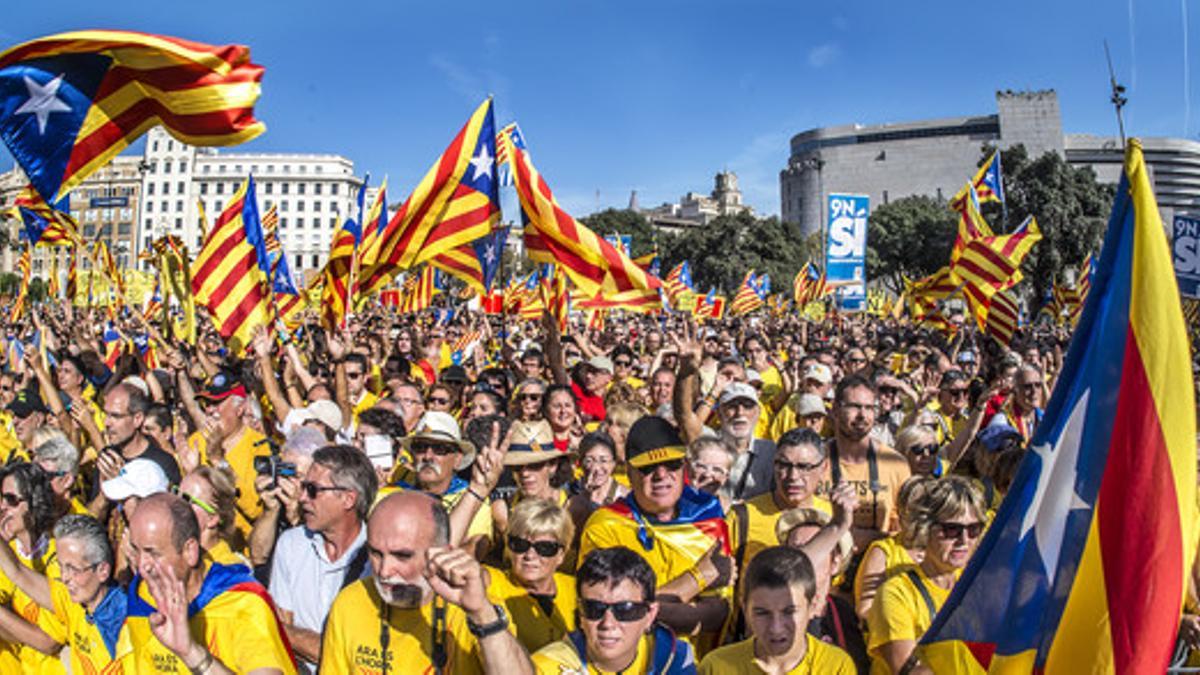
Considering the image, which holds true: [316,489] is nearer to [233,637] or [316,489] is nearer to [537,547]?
[233,637]

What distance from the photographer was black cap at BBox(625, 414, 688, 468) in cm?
413

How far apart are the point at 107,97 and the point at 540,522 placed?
3438mm

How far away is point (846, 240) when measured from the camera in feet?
59.4

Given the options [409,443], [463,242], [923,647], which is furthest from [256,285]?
[923,647]

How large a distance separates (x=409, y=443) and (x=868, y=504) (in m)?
2.57

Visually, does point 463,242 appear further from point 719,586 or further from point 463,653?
point 463,653

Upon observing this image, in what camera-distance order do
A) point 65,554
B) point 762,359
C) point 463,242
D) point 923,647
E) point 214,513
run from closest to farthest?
point 923,647, point 65,554, point 214,513, point 463,242, point 762,359

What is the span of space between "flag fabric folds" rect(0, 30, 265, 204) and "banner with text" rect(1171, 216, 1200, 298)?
12.2 m

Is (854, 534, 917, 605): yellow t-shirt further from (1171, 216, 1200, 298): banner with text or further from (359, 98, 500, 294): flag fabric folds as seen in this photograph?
(1171, 216, 1200, 298): banner with text

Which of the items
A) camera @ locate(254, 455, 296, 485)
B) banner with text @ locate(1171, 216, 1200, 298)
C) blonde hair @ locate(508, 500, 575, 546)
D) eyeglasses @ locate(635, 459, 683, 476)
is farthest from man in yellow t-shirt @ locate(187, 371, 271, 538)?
banner with text @ locate(1171, 216, 1200, 298)

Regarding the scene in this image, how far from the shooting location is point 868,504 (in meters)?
5.02

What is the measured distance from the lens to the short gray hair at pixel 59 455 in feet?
15.8

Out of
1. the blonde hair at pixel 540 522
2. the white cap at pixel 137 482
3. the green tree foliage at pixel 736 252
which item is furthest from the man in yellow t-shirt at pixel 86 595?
the green tree foliage at pixel 736 252

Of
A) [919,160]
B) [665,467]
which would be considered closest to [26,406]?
[665,467]
